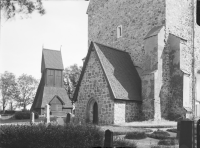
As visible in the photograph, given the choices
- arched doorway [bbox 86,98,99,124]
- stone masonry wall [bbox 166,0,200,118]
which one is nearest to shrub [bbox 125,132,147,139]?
arched doorway [bbox 86,98,99,124]

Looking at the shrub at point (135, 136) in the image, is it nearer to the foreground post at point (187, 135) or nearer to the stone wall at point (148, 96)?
the foreground post at point (187, 135)

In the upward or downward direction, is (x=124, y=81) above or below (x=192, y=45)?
below

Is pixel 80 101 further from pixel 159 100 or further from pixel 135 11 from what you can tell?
pixel 135 11

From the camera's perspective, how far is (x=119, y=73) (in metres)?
21.2

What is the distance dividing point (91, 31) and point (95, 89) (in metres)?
10.5

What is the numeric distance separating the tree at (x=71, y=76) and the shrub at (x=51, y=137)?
48704 mm

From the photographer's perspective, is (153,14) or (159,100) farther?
(153,14)

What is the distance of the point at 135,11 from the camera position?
24.5 m

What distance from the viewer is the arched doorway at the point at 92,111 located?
21.0 metres

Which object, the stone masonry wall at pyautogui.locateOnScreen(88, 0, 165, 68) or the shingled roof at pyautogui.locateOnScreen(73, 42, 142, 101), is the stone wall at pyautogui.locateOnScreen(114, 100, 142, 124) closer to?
the shingled roof at pyautogui.locateOnScreen(73, 42, 142, 101)

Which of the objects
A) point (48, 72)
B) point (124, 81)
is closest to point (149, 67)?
point (124, 81)

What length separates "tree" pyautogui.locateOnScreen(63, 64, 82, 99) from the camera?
59562mm

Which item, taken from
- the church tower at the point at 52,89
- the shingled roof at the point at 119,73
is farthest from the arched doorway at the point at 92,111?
the church tower at the point at 52,89

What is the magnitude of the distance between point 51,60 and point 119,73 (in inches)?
1041
